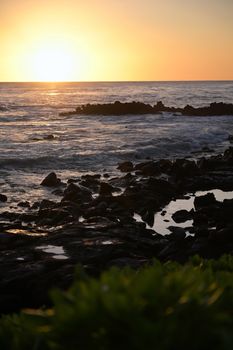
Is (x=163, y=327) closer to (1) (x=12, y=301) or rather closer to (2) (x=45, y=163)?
(1) (x=12, y=301)

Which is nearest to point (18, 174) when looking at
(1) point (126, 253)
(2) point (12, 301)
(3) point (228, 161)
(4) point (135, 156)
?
(4) point (135, 156)

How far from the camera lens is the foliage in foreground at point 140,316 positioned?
1.84 metres

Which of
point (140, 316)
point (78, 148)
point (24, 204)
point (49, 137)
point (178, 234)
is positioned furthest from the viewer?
point (49, 137)

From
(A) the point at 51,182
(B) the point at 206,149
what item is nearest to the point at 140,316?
(A) the point at 51,182

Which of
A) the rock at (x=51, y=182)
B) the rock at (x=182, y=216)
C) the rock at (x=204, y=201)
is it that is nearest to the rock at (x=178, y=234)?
the rock at (x=182, y=216)

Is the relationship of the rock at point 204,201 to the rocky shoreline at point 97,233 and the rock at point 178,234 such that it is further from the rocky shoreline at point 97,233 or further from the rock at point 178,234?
the rock at point 178,234

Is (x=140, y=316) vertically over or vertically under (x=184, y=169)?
over

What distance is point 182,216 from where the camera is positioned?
43.9ft

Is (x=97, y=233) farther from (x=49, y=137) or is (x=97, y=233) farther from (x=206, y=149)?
(x=49, y=137)

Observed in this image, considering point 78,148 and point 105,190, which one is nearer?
point 105,190

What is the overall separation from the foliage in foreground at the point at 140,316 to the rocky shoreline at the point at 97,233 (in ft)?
18.0

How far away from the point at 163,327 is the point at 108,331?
0.71 feet

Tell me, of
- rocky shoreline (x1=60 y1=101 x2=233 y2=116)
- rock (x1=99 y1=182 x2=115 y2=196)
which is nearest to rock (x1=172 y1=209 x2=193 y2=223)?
rock (x1=99 y1=182 x2=115 y2=196)

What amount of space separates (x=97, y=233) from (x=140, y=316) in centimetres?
922
